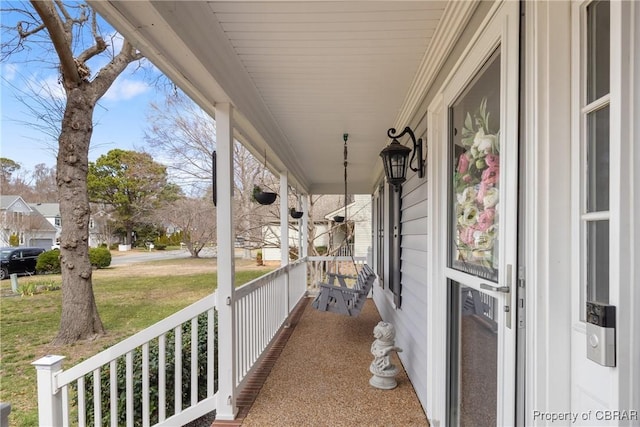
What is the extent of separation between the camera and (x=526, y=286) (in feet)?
3.38

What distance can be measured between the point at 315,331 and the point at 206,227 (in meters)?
8.10

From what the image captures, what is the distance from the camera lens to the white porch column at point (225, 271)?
2.35 meters

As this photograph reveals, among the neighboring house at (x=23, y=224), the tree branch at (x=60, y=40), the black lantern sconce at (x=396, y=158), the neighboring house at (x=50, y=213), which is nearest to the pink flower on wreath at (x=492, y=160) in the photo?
the black lantern sconce at (x=396, y=158)

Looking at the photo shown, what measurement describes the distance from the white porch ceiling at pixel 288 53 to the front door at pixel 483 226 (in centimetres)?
50

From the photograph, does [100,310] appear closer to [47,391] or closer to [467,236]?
[47,391]

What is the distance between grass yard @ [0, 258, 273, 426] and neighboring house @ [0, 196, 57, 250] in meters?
1.15

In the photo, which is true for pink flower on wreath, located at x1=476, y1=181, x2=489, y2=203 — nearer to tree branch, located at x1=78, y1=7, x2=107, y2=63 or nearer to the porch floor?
the porch floor

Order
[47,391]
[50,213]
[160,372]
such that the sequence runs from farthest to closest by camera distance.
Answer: [50,213]
[160,372]
[47,391]

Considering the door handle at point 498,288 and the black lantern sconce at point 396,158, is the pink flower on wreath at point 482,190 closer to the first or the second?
the door handle at point 498,288

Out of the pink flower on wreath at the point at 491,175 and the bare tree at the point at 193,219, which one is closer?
the pink flower on wreath at the point at 491,175

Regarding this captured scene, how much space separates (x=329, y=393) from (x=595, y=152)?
2.56 m

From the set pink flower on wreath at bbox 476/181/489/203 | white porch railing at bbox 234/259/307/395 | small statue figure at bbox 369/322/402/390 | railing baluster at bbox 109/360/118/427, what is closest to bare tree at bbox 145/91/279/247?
white porch railing at bbox 234/259/307/395

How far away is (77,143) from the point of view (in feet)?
15.7

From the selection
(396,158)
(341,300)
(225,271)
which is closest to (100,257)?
(341,300)
